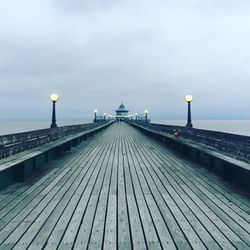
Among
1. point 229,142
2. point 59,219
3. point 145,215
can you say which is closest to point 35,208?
point 59,219

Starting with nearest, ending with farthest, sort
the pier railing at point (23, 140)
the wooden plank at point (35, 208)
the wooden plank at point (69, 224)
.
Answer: the wooden plank at point (69, 224) < the wooden plank at point (35, 208) < the pier railing at point (23, 140)

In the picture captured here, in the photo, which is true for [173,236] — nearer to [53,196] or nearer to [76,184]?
[53,196]

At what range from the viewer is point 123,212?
520cm

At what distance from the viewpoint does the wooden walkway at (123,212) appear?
398 centimetres

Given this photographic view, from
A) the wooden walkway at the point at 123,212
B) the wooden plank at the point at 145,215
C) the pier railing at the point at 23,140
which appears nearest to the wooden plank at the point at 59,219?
the wooden walkway at the point at 123,212

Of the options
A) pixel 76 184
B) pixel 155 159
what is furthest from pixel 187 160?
pixel 76 184

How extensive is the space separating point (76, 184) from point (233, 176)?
4.23 meters

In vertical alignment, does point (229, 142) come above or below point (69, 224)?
above

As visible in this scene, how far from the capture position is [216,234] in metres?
4.23

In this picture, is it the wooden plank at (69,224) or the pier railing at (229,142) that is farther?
the pier railing at (229,142)

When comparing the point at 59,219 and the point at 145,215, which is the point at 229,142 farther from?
the point at 59,219

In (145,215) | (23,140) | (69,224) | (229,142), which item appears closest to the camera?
(69,224)

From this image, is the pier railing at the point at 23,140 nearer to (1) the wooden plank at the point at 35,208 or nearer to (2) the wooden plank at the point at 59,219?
(1) the wooden plank at the point at 35,208

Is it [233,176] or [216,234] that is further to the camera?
[233,176]
